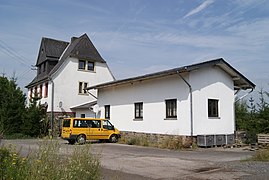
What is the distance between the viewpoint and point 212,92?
19.3 metres

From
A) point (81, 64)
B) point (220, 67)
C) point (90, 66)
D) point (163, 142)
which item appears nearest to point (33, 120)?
point (81, 64)

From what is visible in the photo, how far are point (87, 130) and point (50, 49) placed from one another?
1908cm

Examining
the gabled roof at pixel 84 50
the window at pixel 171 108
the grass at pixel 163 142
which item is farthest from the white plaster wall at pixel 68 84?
the window at pixel 171 108

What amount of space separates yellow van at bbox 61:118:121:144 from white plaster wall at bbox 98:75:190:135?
60.5 inches

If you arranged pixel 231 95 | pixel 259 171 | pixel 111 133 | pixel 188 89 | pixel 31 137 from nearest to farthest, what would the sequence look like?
pixel 259 171, pixel 188 89, pixel 231 95, pixel 111 133, pixel 31 137

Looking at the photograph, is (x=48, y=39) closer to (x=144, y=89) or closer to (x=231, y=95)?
(x=144, y=89)

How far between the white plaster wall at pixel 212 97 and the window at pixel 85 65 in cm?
1830

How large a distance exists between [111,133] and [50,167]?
58.5 ft

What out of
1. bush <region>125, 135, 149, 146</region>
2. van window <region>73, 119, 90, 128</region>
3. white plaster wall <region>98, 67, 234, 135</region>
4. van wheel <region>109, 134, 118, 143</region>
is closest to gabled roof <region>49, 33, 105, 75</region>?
white plaster wall <region>98, 67, 234, 135</region>

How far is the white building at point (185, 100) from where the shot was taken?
58.9 feet

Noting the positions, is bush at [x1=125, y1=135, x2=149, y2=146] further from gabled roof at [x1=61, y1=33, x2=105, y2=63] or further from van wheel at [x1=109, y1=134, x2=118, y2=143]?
gabled roof at [x1=61, y1=33, x2=105, y2=63]

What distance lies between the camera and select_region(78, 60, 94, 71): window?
112 feet

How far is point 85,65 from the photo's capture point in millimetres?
34500

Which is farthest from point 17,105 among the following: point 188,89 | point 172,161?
point 172,161
